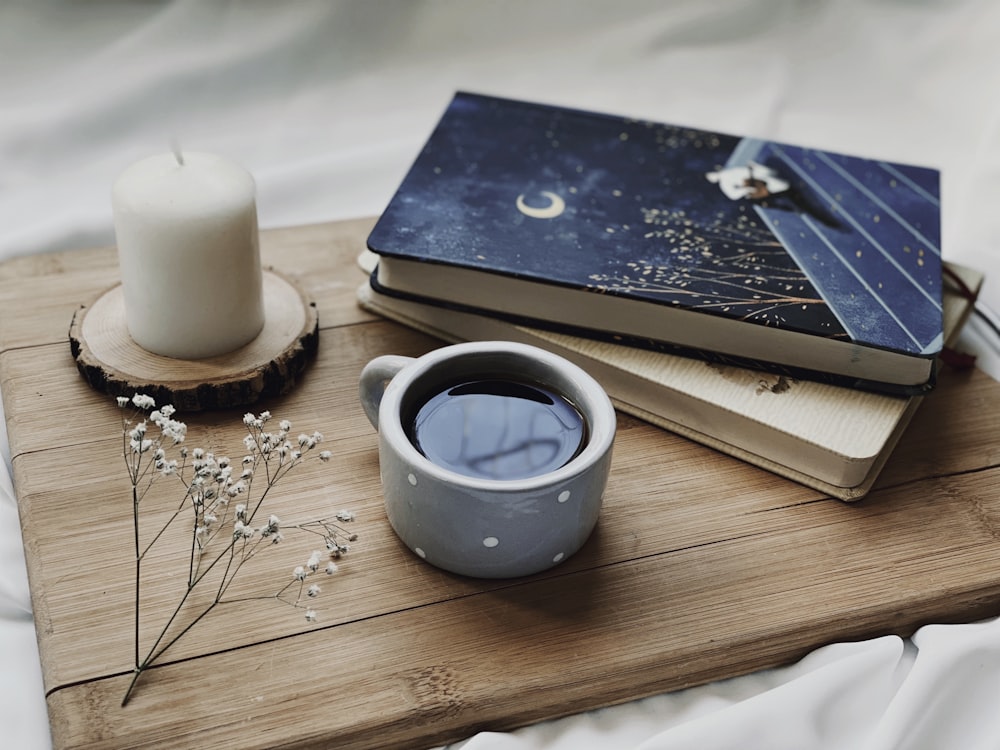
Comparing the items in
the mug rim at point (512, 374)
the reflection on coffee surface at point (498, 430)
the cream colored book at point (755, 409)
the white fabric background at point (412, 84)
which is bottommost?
the white fabric background at point (412, 84)

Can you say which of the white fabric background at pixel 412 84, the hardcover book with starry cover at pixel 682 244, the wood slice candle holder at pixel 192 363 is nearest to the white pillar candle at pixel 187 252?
the wood slice candle holder at pixel 192 363

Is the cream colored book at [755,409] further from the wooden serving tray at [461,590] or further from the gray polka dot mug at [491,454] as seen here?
the gray polka dot mug at [491,454]

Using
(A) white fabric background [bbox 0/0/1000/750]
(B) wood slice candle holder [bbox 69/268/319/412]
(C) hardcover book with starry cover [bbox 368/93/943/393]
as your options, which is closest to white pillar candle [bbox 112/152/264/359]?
(B) wood slice candle holder [bbox 69/268/319/412]

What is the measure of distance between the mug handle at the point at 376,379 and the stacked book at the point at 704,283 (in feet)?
0.49

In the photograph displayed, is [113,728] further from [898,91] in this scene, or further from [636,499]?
[898,91]

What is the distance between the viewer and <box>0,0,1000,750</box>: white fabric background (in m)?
1.41

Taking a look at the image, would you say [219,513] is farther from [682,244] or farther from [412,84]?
[412,84]

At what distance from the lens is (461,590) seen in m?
0.78

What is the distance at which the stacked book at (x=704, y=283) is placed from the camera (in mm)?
904

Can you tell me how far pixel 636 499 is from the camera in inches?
34.3

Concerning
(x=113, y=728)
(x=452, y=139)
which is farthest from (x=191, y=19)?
(x=113, y=728)

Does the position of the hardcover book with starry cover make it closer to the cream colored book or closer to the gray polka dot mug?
the cream colored book

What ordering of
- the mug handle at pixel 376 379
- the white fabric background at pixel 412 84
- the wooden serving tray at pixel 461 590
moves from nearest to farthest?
the wooden serving tray at pixel 461 590, the mug handle at pixel 376 379, the white fabric background at pixel 412 84

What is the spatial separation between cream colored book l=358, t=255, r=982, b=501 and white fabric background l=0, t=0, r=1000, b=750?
304mm
